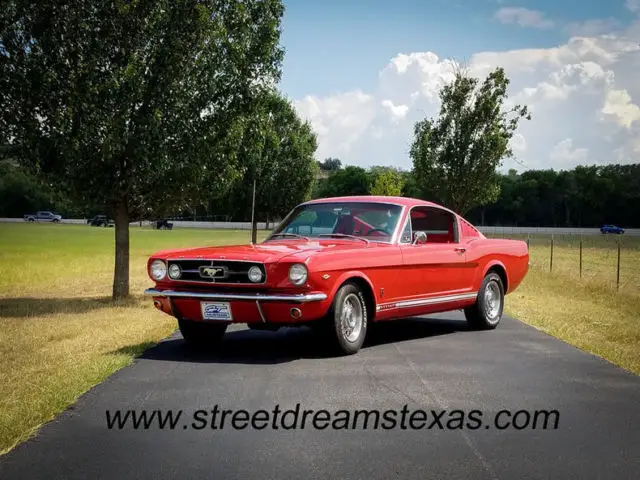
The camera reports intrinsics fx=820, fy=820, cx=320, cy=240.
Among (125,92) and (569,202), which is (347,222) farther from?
(569,202)

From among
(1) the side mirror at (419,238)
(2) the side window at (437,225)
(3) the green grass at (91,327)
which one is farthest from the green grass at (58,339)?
(2) the side window at (437,225)

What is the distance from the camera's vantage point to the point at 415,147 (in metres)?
36.3

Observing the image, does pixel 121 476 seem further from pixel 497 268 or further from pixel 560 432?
pixel 497 268

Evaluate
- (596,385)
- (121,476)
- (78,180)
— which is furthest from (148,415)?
(78,180)

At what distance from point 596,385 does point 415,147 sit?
2938 centimetres

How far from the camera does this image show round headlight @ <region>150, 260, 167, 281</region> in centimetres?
912

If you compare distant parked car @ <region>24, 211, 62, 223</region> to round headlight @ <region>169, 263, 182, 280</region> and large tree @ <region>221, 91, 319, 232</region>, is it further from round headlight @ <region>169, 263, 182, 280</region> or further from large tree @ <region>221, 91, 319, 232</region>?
round headlight @ <region>169, 263, 182, 280</region>

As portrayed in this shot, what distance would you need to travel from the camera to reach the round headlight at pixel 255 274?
840 centimetres

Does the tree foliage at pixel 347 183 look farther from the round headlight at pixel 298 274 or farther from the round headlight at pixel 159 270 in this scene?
the round headlight at pixel 298 274

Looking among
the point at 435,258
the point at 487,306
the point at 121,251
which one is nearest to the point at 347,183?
the point at 121,251

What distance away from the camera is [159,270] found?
9141 millimetres

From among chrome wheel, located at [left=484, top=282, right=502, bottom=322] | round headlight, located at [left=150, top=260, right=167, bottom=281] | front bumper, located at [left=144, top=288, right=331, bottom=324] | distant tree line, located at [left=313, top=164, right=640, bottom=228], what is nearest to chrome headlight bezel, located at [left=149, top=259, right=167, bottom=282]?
round headlight, located at [left=150, top=260, right=167, bottom=281]

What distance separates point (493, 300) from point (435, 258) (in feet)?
6.17

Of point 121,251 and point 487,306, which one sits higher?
point 121,251
